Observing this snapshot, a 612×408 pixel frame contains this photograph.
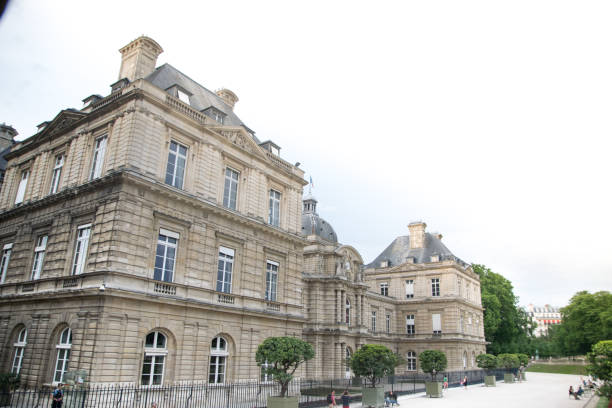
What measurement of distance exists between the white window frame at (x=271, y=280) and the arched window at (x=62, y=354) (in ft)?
30.0

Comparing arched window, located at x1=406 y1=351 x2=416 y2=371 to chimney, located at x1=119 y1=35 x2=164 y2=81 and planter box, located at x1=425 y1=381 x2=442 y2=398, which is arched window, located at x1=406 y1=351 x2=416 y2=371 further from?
chimney, located at x1=119 y1=35 x2=164 y2=81

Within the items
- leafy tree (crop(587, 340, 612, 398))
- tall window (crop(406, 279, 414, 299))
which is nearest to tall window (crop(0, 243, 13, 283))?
leafy tree (crop(587, 340, 612, 398))

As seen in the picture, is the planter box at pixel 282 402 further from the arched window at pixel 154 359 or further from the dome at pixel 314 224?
the dome at pixel 314 224

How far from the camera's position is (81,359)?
49.8ft

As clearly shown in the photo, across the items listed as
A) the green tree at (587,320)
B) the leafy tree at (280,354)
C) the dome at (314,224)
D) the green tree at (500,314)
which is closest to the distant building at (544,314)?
the green tree at (587,320)

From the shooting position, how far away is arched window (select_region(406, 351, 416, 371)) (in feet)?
154

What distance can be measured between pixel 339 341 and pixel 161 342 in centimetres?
1985

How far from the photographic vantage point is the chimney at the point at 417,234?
2077 inches

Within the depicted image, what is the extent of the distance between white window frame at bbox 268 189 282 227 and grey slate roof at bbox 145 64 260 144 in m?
4.61

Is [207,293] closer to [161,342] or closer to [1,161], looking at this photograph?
[161,342]

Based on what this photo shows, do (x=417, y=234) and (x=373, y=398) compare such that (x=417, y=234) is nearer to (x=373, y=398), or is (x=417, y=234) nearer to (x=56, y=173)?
(x=373, y=398)

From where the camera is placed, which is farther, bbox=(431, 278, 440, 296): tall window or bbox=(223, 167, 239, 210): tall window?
bbox=(431, 278, 440, 296): tall window

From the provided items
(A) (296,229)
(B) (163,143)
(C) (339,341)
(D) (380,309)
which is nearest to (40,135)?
(B) (163,143)

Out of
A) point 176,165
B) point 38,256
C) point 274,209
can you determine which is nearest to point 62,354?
point 38,256
